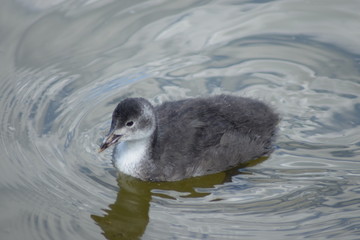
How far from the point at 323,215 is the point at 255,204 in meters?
0.77

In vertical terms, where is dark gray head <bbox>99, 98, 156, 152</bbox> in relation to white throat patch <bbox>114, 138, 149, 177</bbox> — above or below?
above

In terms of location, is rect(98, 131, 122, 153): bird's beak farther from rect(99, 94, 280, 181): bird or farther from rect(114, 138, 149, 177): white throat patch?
rect(114, 138, 149, 177): white throat patch

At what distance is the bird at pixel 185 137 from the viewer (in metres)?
8.02

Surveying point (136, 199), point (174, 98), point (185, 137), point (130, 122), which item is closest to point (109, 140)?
point (130, 122)

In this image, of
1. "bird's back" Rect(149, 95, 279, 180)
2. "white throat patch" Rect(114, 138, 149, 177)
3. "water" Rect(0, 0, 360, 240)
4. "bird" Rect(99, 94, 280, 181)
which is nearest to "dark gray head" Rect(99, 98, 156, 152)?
"bird" Rect(99, 94, 280, 181)

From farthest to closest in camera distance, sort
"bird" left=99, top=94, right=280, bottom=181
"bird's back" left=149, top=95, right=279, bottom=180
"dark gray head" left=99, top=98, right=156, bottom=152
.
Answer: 1. "bird's back" left=149, top=95, right=279, bottom=180
2. "bird" left=99, top=94, right=280, bottom=181
3. "dark gray head" left=99, top=98, right=156, bottom=152

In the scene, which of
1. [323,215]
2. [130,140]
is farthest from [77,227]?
[323,215]

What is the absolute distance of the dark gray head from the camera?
7891 millimetres

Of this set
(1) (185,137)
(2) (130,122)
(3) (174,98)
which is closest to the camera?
(2) (130,122)

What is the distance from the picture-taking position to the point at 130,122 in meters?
7.96

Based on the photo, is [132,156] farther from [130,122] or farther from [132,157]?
[130,122]

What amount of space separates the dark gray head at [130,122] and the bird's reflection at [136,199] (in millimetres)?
593

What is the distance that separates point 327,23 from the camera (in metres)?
10.9

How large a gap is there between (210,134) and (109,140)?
1.25m
